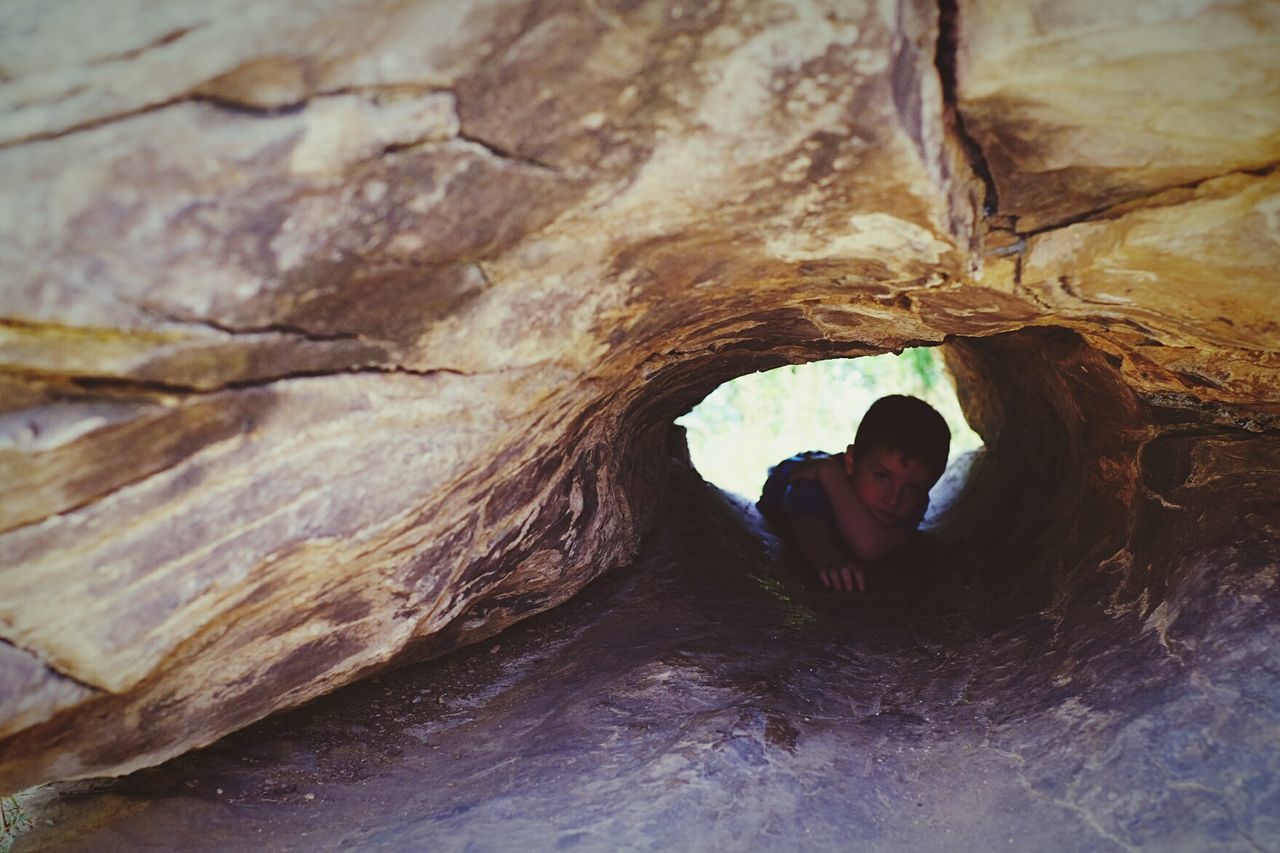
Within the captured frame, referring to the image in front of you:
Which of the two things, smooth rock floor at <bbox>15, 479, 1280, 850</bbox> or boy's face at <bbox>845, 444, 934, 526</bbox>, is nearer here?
smooth rock floor at <bbox>15, 479, 1280, 850</bbox>

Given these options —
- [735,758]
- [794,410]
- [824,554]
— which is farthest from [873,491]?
[794,410]

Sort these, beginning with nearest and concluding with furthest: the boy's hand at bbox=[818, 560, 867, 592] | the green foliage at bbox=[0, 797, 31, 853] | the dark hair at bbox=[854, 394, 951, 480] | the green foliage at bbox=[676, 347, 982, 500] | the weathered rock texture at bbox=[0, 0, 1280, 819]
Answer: the weathered rock texture at bbox=[0, 0, 1280, 819] → the green foliage at bbox=[0, 797, 31, 853] → the boy's hand at bbox=[818, 560, 867, 592] → the dark hair at bbox=[854, 394, 951, 480] → the green foliage at bbox=[676, 347, 982, 500]

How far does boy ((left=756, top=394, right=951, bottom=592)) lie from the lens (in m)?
4.38

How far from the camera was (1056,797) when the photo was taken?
78.1 inches

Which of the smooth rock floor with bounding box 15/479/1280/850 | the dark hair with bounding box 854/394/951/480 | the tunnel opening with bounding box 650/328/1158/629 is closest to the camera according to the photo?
the smooth rock floor with bounding box 15/479/1280/850

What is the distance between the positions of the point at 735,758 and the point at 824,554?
7.10 feet


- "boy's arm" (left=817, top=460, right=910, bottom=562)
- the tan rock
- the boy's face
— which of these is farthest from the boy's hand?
the tan rock

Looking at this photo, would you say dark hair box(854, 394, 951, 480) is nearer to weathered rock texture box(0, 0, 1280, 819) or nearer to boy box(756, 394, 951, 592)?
boy box(756, 394, 951, 592)

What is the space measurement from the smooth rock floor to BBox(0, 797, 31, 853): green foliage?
0.12 ft

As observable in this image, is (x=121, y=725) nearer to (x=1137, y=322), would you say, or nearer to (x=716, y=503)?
(x=1137, y=322)

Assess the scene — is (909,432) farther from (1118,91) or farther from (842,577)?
(1118,91)

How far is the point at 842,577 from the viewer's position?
4074mm

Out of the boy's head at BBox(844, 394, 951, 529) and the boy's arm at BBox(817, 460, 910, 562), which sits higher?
the boy's head at BBox(844, 394, 951, 529)

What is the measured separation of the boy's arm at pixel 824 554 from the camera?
4043 mm
